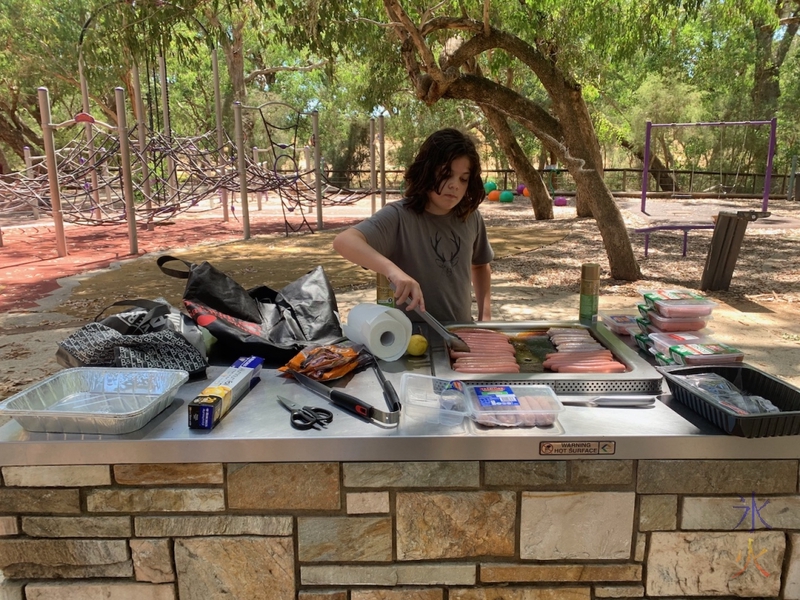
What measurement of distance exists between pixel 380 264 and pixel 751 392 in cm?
120

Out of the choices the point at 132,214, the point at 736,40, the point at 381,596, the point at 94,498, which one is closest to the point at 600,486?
the point at 381,596

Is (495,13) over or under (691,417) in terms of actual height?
over

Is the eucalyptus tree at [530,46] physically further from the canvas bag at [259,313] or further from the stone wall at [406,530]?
the stone wall at [406,530]

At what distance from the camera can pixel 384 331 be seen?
6.75 feet

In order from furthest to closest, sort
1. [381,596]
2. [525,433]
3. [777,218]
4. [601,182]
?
[777,218]
[601,182]
[381,596]
[525,433]

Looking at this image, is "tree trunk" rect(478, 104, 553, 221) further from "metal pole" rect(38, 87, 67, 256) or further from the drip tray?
the drip tray

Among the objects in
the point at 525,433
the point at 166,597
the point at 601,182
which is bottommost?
the point at 166,597

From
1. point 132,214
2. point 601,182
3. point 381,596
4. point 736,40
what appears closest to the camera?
point 381,596

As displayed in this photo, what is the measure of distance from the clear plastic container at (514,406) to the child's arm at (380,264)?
41 cm

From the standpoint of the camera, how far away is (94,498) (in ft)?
5.29

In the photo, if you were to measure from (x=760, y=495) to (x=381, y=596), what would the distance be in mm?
1012

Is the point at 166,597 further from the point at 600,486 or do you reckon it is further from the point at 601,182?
the point at 601,182

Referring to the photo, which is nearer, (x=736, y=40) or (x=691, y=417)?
(x=691, y=417)

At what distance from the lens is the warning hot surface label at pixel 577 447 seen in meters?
1.54
